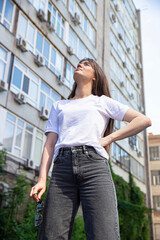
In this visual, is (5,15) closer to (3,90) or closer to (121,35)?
(3,90)

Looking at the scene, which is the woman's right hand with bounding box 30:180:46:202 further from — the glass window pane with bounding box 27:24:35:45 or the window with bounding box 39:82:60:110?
the glass window pane with bounding box 27:24:35:45

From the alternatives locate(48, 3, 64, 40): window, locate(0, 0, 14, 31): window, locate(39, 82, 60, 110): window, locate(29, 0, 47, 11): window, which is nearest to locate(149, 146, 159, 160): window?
Result: locate(48, 3, 64, 40): window

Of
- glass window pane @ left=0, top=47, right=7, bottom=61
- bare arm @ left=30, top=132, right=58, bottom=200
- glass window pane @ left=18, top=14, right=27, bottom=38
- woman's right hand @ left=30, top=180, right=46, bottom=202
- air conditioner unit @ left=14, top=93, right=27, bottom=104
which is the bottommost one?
woman's right hand @ left=30, top=180, right=46, bottom=202

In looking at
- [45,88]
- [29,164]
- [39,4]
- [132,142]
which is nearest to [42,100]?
[45,88]

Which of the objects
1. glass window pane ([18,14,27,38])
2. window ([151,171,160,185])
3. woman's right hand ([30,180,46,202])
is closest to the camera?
woman's right hand ([30,180,46,202])

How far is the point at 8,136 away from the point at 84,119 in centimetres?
986

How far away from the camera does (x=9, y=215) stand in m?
9.62

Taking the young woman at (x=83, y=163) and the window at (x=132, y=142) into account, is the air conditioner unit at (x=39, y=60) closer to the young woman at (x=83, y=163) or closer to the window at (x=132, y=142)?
the young woman at (x=83, y=163)

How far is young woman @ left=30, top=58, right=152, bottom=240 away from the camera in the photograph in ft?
7.25

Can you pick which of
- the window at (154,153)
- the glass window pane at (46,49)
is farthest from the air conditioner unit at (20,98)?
the window at (154,153)

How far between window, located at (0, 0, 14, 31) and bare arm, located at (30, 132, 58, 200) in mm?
11040

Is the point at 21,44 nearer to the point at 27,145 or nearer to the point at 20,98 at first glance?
the point at 20,98

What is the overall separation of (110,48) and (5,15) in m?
14.0

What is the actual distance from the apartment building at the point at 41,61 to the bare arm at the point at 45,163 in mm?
9230
